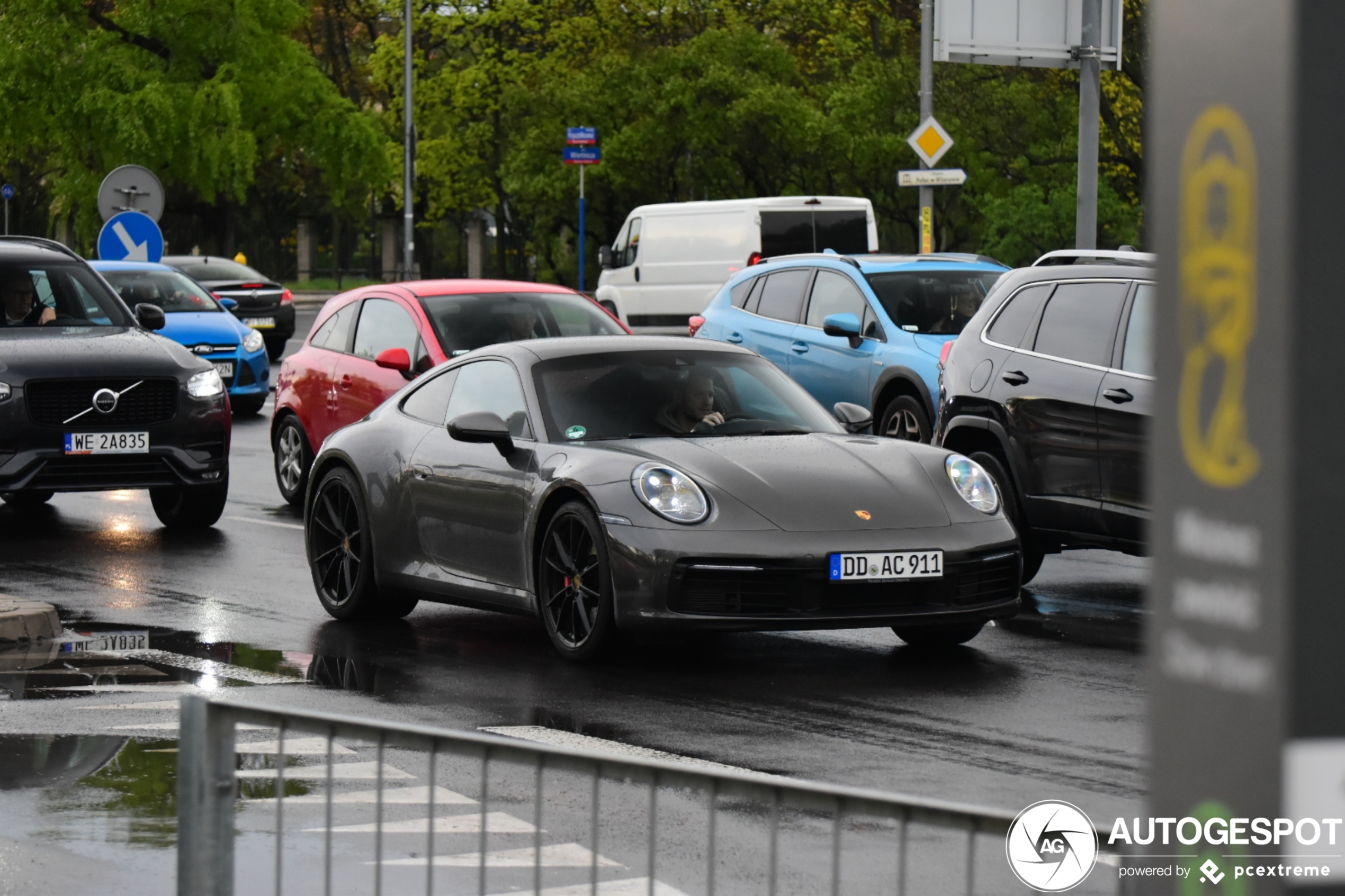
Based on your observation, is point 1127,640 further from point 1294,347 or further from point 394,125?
point 394,125

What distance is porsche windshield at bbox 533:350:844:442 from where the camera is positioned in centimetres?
980

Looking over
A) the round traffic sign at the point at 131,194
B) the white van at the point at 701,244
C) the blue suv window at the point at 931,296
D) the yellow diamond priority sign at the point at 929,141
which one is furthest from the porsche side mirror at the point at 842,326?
the white van at the point at 701,244

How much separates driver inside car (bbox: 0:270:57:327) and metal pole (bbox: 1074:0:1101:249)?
10316 millimetres

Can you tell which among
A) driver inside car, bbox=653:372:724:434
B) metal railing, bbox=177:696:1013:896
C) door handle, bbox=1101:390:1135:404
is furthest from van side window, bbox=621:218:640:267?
metal railing, bbox=177:696:1013:896

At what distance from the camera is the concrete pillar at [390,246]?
7581 cm

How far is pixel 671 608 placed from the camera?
8727mm

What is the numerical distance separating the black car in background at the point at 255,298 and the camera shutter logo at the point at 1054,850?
3136cm

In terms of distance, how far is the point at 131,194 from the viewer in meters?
26.2

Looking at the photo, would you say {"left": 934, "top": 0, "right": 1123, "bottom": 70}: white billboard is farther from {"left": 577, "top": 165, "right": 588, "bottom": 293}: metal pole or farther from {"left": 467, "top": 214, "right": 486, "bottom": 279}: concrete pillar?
{"left": 467, "top": 214, "right": 486, "bottom": 279}: concrete pillar

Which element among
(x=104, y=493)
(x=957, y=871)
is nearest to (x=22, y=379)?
(x=104, y=493)

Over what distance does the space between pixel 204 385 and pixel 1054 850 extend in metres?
12.2

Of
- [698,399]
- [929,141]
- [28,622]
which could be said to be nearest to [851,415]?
[698,399]

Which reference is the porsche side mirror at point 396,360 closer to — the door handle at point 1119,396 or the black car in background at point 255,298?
the door handle at point 1119,396

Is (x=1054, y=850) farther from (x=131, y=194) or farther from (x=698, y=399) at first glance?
(x=131, y=194)
